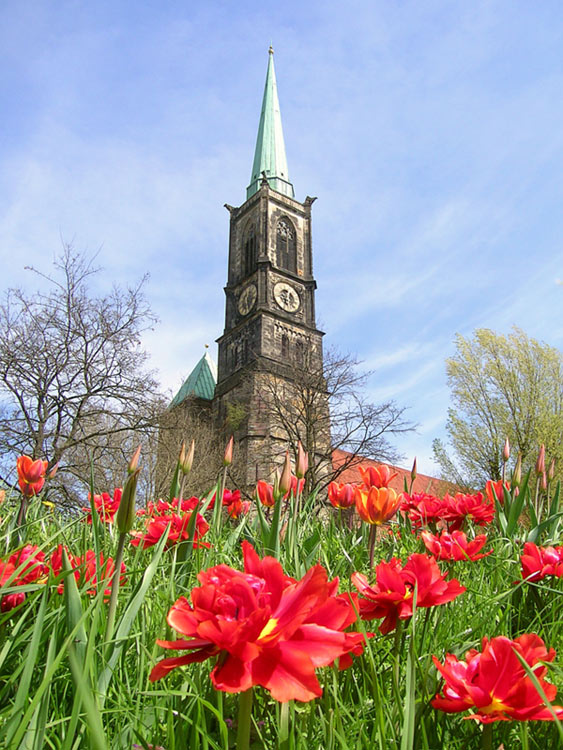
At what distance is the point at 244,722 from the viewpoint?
652 millimetres

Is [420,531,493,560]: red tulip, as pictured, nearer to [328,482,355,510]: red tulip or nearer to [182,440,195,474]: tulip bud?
[182,440,195,474]: tulip bud

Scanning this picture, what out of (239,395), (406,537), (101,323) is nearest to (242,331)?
(239,395)

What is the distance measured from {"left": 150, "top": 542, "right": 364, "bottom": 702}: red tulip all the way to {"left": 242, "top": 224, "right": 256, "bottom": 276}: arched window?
36271mm

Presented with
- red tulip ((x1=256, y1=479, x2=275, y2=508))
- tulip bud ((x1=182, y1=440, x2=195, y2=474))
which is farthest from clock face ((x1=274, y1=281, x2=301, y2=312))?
tulip bud ((x1=182, y1=440, x2=195, y2=474))

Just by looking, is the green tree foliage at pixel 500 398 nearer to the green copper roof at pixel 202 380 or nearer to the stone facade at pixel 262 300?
the stone facade at pixel 262 300

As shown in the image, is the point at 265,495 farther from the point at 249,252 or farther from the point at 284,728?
the point at 249,252

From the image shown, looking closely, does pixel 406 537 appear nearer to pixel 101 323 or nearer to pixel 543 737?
pixel 543 737

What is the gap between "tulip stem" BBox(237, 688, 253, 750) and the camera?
64cm

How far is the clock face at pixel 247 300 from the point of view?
34.3 m

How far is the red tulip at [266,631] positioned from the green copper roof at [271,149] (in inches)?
1591

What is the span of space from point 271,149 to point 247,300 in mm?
14461

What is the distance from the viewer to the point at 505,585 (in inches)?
66.9

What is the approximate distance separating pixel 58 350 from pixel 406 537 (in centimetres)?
1246

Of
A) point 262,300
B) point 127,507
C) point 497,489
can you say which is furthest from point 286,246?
point 127,507
